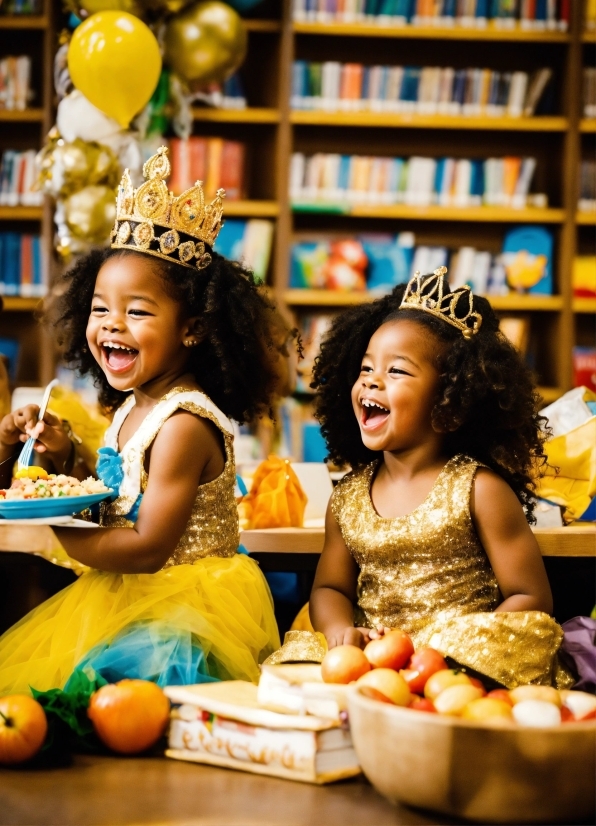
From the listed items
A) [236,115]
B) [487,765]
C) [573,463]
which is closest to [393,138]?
[236,115]

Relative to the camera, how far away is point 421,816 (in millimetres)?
1121

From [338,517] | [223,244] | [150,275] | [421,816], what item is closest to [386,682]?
[421,816]

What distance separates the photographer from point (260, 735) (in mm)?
1244

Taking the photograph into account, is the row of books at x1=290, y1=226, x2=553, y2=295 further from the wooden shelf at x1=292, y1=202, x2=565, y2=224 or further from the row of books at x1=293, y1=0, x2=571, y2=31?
the row of books at x1=293, y1=0, x2=571, y2=31

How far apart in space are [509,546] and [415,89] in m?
3.55

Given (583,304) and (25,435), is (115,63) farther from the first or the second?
(583,304)

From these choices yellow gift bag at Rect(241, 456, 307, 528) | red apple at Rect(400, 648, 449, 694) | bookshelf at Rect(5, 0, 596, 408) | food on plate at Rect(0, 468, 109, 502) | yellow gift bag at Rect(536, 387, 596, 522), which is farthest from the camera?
bookshelf at Rect(5, 0, 596, 408)

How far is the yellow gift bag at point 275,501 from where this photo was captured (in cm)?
210

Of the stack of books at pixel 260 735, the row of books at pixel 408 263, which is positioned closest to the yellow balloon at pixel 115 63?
the row of books at pixel 408 263

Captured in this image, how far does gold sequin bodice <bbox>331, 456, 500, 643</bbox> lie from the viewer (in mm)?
1552

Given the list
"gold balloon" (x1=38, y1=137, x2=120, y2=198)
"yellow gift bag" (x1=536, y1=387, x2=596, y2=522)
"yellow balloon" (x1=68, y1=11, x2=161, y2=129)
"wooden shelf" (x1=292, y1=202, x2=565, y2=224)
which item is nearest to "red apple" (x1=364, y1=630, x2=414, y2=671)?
"yellow gift bag" (x1=536, y1=387, x2=596, y2=522)

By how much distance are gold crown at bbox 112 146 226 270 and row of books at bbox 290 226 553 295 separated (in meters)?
3.07

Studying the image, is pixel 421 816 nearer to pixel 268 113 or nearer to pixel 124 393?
pixel 124 393

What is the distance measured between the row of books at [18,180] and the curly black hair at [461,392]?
3.18 metres
